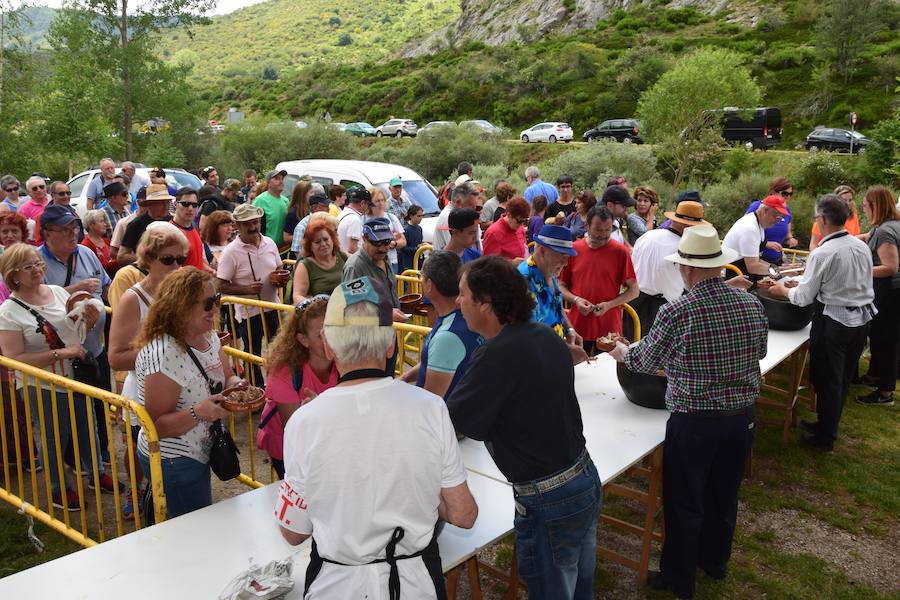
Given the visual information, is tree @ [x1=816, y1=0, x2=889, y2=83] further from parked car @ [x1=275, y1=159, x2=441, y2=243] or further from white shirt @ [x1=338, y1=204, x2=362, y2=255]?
white shirt @ [x1=338, y1=204, x2=362, y2=255]

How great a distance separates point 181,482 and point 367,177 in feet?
31.3

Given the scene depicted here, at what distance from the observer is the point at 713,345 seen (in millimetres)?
3471

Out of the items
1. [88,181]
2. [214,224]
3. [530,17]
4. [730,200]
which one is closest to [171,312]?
[214,224]

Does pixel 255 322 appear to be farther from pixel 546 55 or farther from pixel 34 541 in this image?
pixel 546 55

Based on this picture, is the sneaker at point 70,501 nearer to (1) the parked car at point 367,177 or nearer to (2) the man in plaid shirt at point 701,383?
(2) the man in plaid shirt at point 701,383

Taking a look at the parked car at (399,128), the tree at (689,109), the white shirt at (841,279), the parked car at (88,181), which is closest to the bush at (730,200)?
the tree at (689,109)

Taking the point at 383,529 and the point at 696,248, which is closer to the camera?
the point at 383,529

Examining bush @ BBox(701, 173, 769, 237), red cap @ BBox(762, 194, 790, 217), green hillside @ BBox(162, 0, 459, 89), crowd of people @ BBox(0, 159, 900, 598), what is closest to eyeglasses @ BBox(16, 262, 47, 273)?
crowd of people @ BBox(0, 159, 900, 598)

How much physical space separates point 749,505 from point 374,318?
13.7 feet

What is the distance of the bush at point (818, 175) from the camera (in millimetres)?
21828

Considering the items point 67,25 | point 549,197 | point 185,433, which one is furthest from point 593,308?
point 67,25

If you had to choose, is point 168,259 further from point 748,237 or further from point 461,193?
point 748,237

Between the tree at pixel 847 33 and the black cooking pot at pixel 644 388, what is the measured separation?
4757 cm

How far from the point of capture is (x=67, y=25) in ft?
73.0
